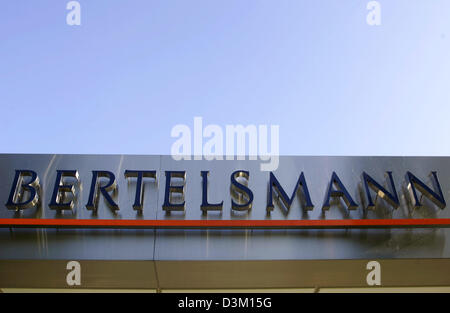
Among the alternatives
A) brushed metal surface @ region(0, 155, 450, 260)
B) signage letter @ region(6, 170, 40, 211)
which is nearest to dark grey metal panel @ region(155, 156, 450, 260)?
brushed metal surface @ region(0, 155, 450, 260)

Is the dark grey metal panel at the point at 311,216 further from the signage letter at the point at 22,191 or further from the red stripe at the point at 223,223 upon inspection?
the signage letter at the point at 22,191

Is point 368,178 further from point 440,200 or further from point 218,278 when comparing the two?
point 218,278

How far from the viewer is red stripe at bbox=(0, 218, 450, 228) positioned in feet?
21.2

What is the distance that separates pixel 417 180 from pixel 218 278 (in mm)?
2991

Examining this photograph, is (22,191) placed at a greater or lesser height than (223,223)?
greater

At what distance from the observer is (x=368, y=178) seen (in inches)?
274

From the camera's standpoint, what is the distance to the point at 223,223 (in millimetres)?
6508

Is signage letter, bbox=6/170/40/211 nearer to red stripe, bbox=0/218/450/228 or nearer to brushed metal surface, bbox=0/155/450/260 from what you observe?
brushed metal surface, bbox=0/155/450/260

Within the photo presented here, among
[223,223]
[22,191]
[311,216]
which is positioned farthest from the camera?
[22,191]

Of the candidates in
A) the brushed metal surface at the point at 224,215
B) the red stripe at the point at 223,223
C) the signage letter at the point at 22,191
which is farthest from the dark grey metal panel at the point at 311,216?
the signage letter at the point at 22,191

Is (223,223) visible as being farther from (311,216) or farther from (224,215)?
(311,216)

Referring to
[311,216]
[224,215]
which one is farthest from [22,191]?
[311,216]

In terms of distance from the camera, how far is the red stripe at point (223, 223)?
646 cm
